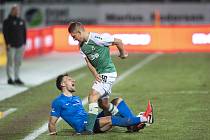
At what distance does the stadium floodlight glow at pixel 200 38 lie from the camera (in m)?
29.5

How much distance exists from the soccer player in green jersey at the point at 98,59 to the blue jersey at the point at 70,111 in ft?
0.41

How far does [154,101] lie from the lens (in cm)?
1406

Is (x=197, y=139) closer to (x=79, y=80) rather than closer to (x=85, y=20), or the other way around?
(x=79, y=80)

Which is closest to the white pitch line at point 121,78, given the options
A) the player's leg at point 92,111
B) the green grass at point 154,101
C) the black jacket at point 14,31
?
the green grass at point 154,101

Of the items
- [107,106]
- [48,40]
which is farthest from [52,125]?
[48,40]

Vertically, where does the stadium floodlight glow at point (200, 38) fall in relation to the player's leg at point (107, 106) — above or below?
below

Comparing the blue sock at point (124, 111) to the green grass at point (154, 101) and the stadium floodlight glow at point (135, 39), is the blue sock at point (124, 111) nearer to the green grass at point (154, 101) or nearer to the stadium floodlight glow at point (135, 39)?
the green grass at point (154, 101)

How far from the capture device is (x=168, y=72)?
20.8 metres

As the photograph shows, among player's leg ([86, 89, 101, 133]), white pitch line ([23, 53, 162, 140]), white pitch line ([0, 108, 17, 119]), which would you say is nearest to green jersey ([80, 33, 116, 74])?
player's leg ([86, 89, 101, 133])

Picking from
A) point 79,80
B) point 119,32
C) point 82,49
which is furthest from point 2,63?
point 82,49

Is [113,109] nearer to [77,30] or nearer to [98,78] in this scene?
[98,78]

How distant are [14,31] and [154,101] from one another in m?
5.35

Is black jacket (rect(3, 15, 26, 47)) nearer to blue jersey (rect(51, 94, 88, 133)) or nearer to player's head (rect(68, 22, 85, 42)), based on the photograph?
blue jersey (rect(51, 94, 88, 133))

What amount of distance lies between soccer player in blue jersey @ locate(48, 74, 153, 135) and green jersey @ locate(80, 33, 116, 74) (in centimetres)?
44
